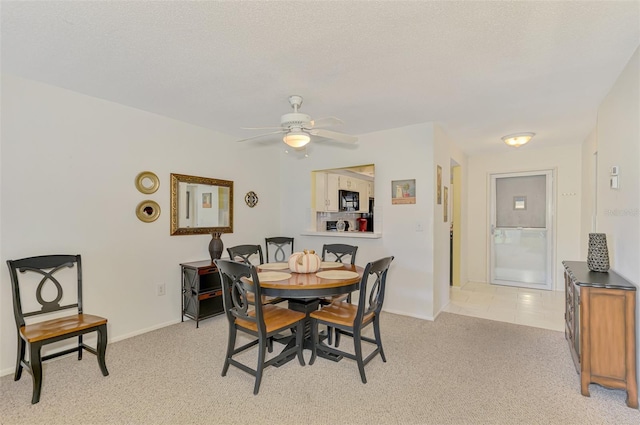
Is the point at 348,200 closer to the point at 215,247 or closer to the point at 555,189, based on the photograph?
the point at 215,247

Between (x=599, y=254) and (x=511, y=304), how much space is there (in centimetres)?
210

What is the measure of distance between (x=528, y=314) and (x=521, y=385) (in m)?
1.99

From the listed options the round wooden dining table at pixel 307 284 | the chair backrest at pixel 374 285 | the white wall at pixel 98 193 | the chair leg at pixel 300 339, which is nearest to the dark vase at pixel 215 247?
the white wall at pixel 98 193

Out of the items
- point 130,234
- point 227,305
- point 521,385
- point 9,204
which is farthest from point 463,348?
point 9,204

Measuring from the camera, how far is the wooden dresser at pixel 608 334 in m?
2.08

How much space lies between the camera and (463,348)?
297 cm

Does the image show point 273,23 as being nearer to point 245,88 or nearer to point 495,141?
point 245,88

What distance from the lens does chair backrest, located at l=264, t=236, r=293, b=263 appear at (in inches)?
187

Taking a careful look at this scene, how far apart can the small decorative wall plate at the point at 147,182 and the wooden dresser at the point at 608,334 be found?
3.83 meters

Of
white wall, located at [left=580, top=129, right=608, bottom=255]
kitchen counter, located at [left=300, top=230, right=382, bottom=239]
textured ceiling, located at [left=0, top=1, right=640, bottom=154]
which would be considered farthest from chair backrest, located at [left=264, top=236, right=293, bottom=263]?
white wall, located at [left=580, top=129, right=608, bottom=255]

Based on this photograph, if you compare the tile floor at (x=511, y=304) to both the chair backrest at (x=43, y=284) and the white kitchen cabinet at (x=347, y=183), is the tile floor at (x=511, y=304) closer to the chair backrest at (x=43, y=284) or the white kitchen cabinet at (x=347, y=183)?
the white kitchen cabinet at (x=347, y=183)

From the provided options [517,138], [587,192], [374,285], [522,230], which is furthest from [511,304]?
[374,285]

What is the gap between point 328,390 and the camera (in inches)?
89.0

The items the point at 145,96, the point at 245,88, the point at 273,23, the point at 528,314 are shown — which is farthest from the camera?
the point at 528,314
